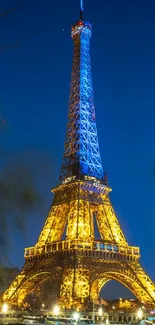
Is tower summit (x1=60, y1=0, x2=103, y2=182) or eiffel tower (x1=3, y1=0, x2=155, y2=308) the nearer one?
eiffel tower (x1=3, y1=0, x2=155, y2=308)

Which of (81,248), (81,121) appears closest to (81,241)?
(81,248)

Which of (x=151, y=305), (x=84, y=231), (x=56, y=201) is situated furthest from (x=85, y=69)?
(x=151, y=305)

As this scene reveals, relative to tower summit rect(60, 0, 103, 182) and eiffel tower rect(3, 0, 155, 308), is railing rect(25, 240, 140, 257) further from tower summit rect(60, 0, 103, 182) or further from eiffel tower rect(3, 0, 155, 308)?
tower summit rect(60, 0, 103, 182)

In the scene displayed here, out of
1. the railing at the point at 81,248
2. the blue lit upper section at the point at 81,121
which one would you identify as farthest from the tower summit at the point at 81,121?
the railing at the point at 81,248

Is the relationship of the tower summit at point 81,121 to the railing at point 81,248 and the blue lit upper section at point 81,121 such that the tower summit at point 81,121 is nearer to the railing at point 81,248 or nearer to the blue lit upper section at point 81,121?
the blue lit upper section at point 81,121

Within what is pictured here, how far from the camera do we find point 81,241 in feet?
181

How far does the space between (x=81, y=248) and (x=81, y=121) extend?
2312 cm

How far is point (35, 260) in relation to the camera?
60.2 metres

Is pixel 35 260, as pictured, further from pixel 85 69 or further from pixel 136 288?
pixel 85 69

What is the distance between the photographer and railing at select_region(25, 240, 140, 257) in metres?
55.0

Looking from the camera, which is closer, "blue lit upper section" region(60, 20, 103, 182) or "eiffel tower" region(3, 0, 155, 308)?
"eiffel tower" region(3, 0, 155, 308)

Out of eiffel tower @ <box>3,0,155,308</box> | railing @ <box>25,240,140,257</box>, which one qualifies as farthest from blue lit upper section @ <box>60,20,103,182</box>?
railing @ <box>25,240,140,257</box>

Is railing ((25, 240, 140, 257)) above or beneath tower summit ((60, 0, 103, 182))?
beneath

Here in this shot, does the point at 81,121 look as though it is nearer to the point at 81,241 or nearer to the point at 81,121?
the point at 81,121
